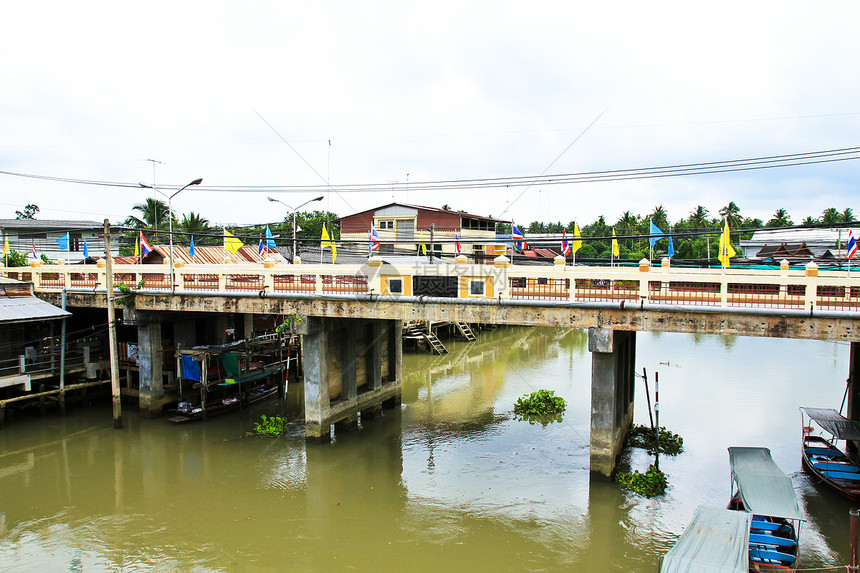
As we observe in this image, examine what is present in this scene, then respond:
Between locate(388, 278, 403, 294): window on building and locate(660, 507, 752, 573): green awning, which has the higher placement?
locate(388, 278, 403, 294): window on building

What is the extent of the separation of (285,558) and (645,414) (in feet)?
49.9

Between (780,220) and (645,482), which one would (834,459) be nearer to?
(645,482)

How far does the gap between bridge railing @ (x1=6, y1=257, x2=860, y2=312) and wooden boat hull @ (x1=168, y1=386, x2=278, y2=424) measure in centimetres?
501

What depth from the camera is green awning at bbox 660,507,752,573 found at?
864cm

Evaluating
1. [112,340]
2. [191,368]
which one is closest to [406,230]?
[191,368]

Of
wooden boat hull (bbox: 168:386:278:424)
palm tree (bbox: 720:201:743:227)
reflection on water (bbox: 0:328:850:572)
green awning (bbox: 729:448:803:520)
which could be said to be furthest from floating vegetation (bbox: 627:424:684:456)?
palm tree (bbox: 720:201:743:227)

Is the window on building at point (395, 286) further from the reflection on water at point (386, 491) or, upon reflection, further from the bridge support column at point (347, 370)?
the reflection on water at point (386, 491)

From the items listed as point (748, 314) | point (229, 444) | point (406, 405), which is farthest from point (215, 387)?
point (748, 314)

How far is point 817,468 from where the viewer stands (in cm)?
1446

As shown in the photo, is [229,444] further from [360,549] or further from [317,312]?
[360,549]

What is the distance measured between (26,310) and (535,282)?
62.8 feet

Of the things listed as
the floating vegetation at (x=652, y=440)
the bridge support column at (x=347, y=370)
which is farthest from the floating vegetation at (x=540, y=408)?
the bridge support column at (x=347, y=370)

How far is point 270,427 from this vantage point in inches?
755

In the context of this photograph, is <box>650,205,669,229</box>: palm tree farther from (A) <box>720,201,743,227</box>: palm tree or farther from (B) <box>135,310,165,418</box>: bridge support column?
(B) <box>135,310,165,418</box>: bridge support column
